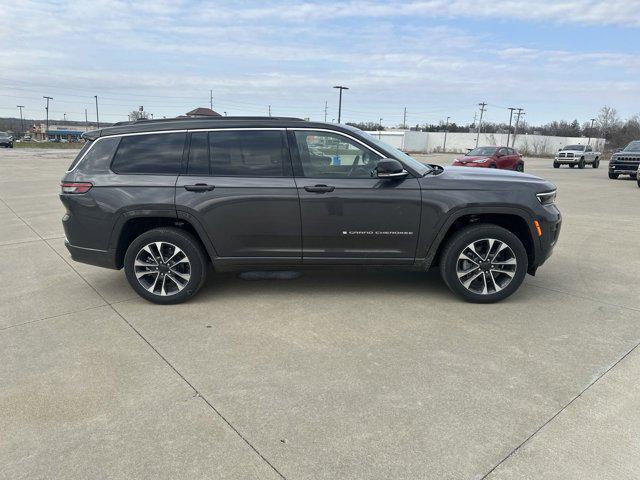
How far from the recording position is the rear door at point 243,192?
4.42 meters

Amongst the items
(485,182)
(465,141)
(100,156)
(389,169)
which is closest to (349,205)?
(389,169)

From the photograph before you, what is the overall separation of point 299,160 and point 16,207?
369 inches

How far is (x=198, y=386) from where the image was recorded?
10.3 feet

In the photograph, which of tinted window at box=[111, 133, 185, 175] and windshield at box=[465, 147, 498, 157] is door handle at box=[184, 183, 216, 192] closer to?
tinted window at box=[111, 133, 185, 175]

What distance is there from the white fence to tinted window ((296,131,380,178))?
208 ft

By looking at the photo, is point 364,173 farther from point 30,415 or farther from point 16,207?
point 16,207

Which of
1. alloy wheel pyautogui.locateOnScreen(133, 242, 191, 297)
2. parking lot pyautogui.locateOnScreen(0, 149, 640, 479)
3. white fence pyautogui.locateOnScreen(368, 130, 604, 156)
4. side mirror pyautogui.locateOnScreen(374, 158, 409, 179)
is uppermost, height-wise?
white fence pyautogui.locateOnScreen(368, 130, 604, 156)

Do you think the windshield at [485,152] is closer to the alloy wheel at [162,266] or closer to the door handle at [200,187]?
the door handle at [200,187]

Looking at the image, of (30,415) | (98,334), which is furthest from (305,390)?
(98,334)

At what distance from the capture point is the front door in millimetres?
4406

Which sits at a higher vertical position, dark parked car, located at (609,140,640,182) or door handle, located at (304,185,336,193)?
dark parked car, located at (609,140,640,182)

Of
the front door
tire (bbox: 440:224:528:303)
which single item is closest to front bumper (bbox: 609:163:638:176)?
tire (bbox: 440:224:528:303)

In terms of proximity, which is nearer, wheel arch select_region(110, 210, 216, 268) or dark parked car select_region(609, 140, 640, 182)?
wheel arch select_region(110, 210, 216, 268)

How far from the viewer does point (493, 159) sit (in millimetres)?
21547
